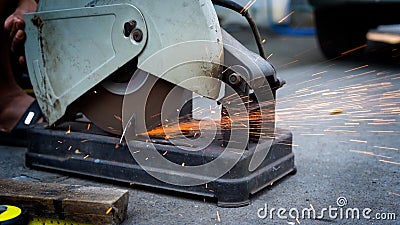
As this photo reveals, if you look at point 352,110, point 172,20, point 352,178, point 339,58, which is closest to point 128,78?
point 172,20

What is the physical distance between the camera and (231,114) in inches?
96.3

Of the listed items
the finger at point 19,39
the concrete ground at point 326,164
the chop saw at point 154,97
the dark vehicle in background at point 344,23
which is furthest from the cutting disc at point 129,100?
the dark vehicle in background at point 344,23

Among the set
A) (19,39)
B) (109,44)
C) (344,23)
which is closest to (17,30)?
(19,39)

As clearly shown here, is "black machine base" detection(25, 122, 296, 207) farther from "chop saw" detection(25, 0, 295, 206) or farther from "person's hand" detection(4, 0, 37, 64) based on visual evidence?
"person's hand" detection(4, 0, 37, 64)

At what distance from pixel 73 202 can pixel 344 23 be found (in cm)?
511

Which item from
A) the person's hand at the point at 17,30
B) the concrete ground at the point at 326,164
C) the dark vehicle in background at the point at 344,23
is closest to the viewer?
the concrete ground at the point at 326,164

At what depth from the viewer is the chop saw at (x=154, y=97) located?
2436mm

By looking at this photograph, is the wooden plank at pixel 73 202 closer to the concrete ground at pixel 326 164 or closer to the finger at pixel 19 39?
the concrete ground at pixel 326 164

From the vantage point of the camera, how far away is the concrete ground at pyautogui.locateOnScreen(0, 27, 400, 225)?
237 cm

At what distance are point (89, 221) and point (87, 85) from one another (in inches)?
29.7

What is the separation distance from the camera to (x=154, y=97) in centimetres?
267

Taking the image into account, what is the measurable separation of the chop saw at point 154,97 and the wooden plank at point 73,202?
379mm

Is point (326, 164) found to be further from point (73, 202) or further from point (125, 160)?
point (73, 202)

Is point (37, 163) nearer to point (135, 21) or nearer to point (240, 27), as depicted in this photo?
point (135, 21)
